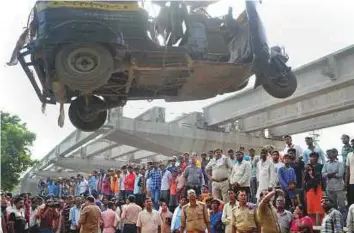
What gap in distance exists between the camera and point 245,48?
7.55 metres

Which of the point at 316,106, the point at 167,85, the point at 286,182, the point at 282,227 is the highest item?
the point at 316,106

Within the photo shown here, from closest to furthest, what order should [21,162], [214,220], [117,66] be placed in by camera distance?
[117,66] → [214,220] → [21,162]

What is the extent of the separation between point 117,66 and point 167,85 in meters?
0.91

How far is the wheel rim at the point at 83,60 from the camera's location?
7059 mm

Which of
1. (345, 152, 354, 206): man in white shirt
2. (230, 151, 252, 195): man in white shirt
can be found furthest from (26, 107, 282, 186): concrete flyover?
(345, 152, 354, 206): man in white shirt

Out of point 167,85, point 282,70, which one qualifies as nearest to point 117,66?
point 167,85

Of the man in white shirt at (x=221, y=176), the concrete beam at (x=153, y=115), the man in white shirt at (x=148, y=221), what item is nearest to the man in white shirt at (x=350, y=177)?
the man in white shirt at (x=221, y=176)

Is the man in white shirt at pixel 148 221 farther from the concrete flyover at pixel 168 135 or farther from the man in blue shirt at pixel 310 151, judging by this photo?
the concrete flyover at pixel 168 135

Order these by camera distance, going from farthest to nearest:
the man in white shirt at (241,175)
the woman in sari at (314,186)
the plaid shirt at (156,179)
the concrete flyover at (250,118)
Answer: the concrete flyover at (250,118), the plaid shirt at (156,179), the man in white shirt at (241,175), the woman in sari at (314,186)

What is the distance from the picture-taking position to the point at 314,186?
8.78m

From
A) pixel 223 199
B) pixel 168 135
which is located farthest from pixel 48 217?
pixel 168 135

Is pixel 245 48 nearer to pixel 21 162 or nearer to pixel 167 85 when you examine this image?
pixel 167 85

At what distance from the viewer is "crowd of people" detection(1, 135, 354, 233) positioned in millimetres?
8141

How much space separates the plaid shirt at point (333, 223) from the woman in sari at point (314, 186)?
1206 millimetres
